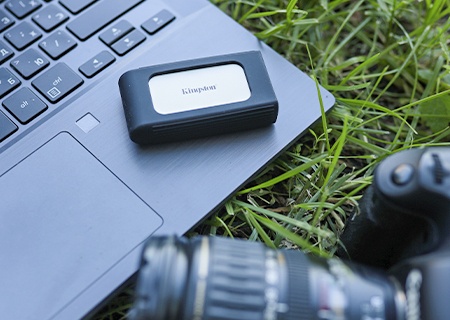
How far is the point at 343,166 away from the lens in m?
0.70

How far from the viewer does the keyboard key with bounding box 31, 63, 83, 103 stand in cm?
67

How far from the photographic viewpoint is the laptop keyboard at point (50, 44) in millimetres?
661

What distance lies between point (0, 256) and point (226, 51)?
1.07 feet

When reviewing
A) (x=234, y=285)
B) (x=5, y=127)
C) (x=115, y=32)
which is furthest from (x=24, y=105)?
(x=234, y=285)

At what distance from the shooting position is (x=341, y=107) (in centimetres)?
76

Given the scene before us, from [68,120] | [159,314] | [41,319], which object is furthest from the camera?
[68,120]

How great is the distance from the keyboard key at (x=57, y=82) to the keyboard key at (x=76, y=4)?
8 centimetres

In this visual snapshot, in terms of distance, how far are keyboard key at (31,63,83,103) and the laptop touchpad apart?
49 mm

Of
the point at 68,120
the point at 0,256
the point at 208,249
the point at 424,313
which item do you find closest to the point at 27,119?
the point at 68,120

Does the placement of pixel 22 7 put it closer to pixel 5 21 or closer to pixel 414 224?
pixel 5 21

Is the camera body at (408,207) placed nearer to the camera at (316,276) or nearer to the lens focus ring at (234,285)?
the camera at (316,276)

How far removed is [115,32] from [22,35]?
10cm

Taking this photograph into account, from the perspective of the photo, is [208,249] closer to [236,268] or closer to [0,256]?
[236,268]

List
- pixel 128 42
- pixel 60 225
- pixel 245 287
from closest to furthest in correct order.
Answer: pixel 245 287 → pixel 60 225 → pixel 128 42
